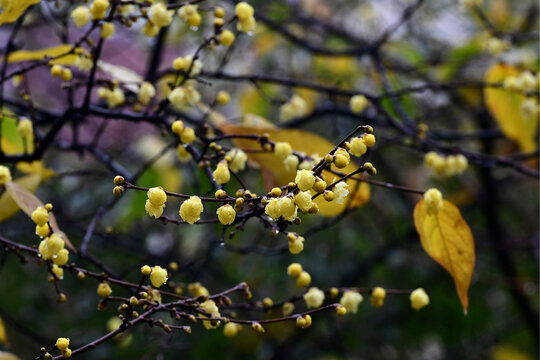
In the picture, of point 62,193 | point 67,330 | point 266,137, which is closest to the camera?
point 266,137

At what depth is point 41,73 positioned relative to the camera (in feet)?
8.38

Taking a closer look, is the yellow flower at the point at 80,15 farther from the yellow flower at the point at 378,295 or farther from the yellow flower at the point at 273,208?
the yellow flower at the point at 378,295

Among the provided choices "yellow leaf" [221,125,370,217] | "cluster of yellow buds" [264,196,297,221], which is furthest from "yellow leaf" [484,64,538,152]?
"cluster of yellow buds" [264,196,297,221]

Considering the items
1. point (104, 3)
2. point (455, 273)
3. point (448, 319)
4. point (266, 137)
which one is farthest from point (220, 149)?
point (448, 319)

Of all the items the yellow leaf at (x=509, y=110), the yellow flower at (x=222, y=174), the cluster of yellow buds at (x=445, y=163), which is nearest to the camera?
the yellow flower at (x=222, y=174)

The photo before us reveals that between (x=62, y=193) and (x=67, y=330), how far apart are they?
2.29 ft

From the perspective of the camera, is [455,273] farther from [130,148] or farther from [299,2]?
[130,148]

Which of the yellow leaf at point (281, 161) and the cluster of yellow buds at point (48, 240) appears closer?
the cluster of yellow buds at point (48, 240)

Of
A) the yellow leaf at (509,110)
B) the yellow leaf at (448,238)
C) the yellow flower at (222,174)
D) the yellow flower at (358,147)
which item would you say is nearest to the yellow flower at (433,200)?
the yellow leaf at (448,238)

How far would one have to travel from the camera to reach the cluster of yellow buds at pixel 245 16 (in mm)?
822

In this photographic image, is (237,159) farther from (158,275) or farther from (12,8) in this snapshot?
(12,8)

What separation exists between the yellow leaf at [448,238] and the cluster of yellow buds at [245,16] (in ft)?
1.15

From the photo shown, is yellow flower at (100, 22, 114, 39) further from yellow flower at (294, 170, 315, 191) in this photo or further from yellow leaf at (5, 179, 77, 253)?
yellow flower at (294, 170, 315, 191)

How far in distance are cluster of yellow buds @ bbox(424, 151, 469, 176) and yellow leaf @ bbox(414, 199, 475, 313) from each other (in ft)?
1.03
